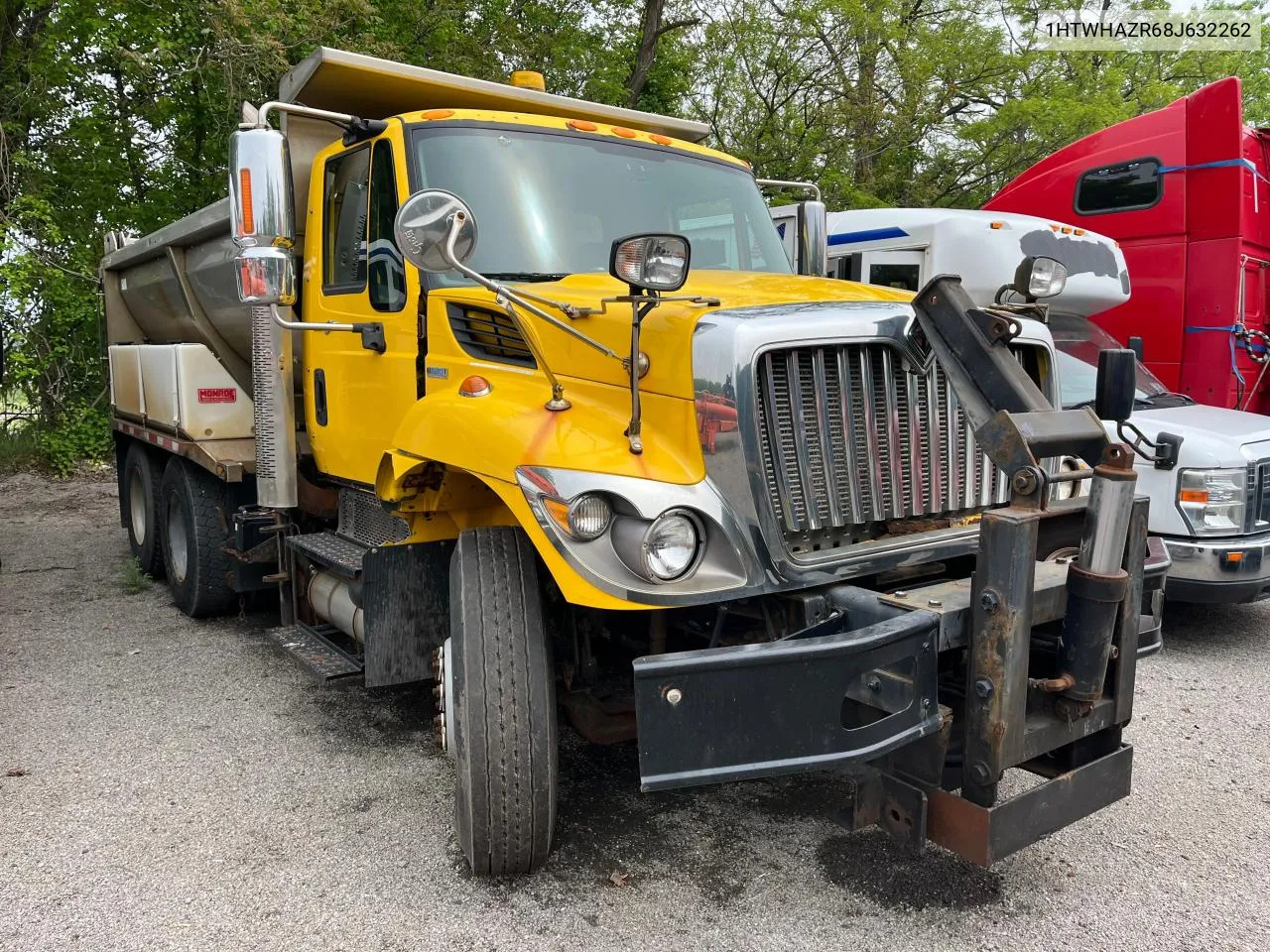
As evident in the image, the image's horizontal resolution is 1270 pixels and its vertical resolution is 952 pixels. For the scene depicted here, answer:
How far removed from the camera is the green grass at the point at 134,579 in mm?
7332

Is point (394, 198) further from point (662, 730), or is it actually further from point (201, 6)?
point (201, 6)

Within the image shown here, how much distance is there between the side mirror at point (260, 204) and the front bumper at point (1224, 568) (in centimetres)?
509

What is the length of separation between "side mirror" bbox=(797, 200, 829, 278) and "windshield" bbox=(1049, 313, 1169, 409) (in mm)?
2123

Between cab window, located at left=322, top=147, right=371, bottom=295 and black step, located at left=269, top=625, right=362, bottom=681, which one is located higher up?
cab window, located at left=322, top=147, right=371, bottom=295

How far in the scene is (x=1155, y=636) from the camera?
11.0ft

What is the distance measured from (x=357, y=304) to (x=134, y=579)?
4.08 m

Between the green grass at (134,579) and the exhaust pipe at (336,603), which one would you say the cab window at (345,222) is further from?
the green grass at (134,579)

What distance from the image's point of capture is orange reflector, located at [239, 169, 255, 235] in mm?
3904

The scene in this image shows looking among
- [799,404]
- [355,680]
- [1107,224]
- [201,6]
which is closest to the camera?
[799,404]

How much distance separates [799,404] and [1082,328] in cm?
587

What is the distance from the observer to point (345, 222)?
4.61m

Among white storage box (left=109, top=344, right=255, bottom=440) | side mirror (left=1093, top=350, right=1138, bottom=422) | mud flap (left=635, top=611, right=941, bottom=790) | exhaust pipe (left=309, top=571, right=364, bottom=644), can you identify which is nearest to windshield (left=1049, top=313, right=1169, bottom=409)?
side mirror (left=1093, top=350, right=1138, bottom=422)

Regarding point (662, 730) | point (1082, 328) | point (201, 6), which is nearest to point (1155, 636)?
point (662, 730)

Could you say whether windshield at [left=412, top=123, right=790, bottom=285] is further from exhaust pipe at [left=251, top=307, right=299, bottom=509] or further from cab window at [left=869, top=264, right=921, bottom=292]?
cab window at [left=869, top=264, right=921, bottom=292]
